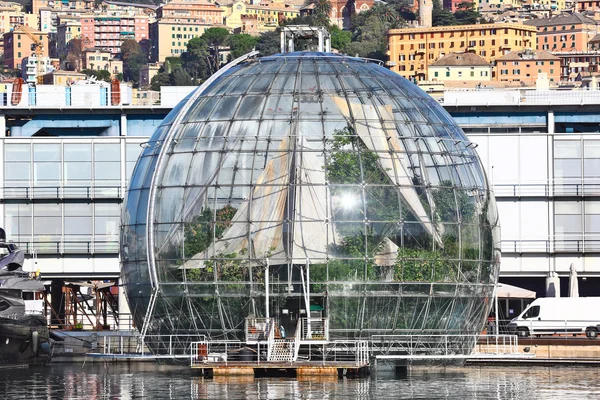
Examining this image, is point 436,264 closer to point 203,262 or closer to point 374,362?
point 374,362

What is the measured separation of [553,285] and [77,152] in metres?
25.7

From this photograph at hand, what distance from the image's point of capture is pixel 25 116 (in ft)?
279

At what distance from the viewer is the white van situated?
67.9 metres

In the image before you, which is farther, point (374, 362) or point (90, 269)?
point (90, 269)

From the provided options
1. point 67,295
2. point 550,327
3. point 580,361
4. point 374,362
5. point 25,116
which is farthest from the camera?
point 25,116

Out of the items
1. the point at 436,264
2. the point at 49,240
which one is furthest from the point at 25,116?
the point at 436,264

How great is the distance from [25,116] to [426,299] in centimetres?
4147

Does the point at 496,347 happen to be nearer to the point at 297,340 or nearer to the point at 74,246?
the point at 297,340

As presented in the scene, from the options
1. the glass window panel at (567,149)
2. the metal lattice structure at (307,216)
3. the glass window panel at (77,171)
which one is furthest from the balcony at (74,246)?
the metal lattice structure at (307,216)

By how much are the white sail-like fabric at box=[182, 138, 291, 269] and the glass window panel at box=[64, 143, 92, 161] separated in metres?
31.7

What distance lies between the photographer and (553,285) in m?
77.3

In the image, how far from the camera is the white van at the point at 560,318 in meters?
67.9

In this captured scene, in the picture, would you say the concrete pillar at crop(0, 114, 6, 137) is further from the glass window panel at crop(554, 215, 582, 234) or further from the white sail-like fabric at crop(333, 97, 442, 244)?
the white sail-like fabric at crop(333, 97, 442, 244)

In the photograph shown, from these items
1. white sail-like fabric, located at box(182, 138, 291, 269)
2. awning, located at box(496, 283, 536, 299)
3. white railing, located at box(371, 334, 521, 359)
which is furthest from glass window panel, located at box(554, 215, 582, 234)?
white sail-like fabric, located at box(182, 138, 291, 269)
